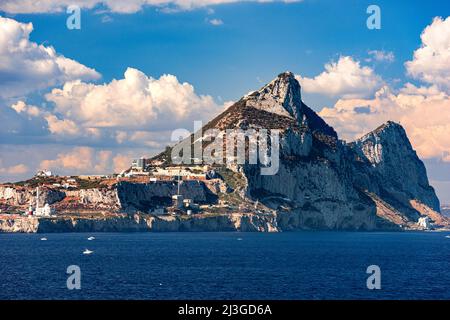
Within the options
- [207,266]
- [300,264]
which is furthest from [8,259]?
[300,264]

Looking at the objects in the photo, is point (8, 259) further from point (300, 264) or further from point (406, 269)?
point (406, 269)

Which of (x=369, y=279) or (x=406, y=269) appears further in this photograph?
(x=406, y=269)

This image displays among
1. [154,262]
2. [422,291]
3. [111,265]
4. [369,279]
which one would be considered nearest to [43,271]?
[111,265]

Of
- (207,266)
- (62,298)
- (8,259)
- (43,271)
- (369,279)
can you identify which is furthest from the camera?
(8,259)
